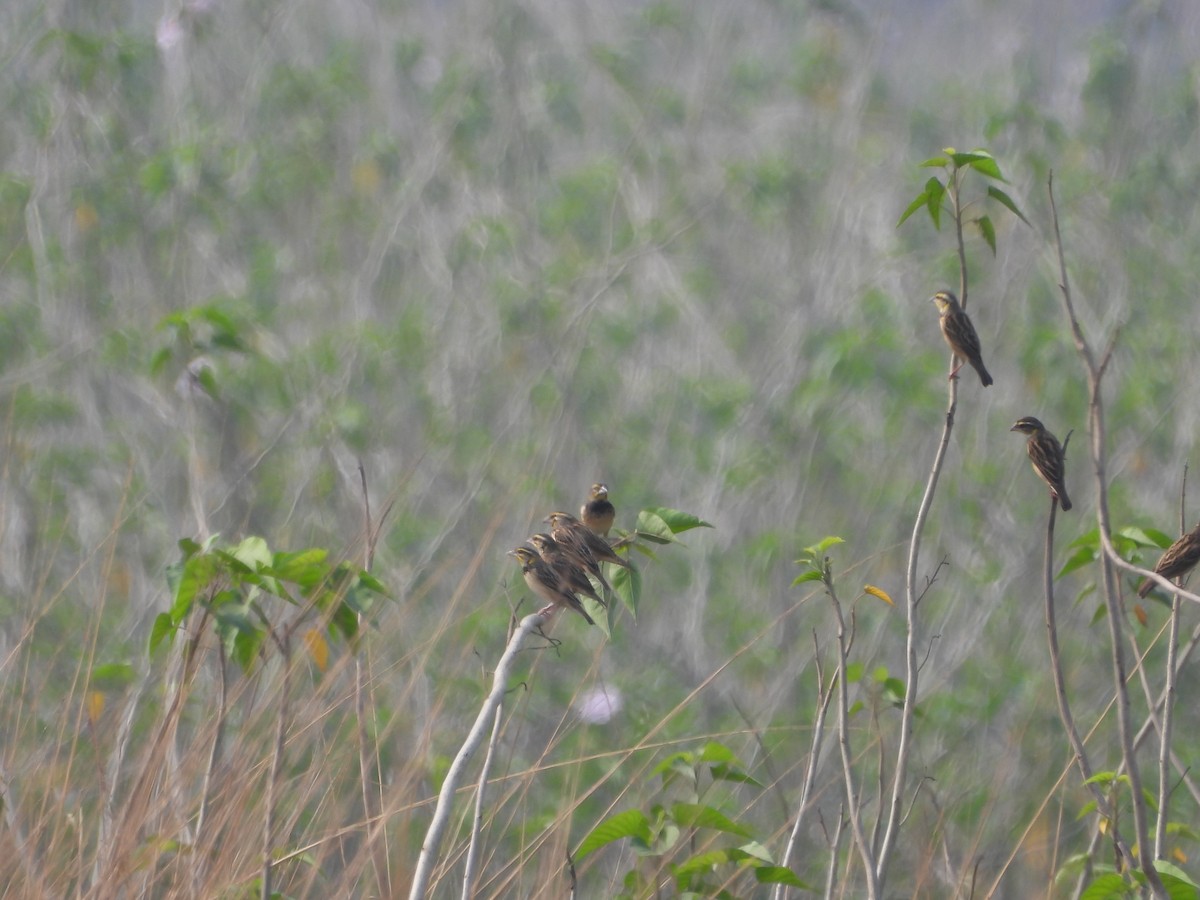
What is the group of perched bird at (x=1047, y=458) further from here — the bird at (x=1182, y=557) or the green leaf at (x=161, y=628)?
the green leaf at (x=161, y=628)

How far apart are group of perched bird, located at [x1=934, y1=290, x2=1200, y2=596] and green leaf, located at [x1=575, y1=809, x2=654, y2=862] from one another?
1017 millimetres

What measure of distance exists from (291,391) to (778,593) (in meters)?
3.02

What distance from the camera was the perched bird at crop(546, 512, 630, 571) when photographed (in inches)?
111

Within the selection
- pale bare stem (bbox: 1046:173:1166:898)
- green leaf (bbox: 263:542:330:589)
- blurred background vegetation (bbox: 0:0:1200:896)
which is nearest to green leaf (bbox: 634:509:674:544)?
green leaf (bbox: 263:542:330:589)

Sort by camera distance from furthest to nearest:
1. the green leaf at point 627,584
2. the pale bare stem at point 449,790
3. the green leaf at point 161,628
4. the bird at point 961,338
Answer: the bird at point 961,338, the green leaf at point 627,584, the green leaf at point 161,628, the pale bare stem at point 449,790

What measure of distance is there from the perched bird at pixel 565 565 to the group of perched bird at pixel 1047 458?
0.82 meters

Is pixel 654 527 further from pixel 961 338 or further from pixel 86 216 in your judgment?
pixel 86 216

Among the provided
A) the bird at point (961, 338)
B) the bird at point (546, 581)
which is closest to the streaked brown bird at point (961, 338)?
the bird at point (961, 338)

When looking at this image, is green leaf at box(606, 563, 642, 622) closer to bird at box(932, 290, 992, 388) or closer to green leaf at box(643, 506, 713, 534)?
green leaf at box(643, 506, 713, 534)

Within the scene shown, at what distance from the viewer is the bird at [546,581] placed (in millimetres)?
2766

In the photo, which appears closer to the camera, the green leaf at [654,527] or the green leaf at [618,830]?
the green leaf at [618,830]

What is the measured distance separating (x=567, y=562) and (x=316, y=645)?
0.52 meters

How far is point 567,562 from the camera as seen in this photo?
2787 mm

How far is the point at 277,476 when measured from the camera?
7883 millimetres
